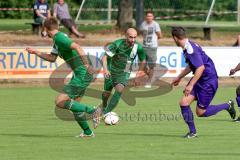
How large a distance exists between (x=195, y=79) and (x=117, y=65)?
149 inches

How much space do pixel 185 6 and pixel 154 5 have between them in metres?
3.53

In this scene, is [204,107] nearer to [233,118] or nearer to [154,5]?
[233,118]

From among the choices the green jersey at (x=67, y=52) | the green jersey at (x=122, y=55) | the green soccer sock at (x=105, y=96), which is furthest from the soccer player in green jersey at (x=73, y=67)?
the green soccer sock at (x=105, y=96)

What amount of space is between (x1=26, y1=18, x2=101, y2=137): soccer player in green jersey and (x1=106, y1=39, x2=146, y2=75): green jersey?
2.35m

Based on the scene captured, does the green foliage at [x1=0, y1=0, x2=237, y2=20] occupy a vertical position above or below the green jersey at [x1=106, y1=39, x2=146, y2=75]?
below

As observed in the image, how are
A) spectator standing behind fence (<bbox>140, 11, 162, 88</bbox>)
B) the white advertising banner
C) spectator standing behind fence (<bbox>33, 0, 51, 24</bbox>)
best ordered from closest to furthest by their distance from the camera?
spectator standing behind fence (<bbox>140, 11, 162, 88</bbox>), the white advertising banner, spectator standing behind fence (<bbox>33, 0, 51, 24</bbox>)

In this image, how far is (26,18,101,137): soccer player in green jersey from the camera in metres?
13.3

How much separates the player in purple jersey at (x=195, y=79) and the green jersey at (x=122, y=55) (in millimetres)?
2499

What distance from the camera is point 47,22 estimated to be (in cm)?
1326

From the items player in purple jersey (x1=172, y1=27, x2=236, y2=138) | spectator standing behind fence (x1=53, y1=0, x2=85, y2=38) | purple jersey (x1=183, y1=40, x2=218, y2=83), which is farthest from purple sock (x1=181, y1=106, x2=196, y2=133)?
spectator standing behind fence (x1=53, y1=0, x2=85, y2=38)

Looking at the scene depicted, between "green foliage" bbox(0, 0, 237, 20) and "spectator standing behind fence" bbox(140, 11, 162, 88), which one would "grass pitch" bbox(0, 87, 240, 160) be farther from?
"green foliage" bbox(0, 0, 237, 20)

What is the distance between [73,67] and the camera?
540 inches

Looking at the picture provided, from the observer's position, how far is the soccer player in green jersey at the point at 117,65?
1603cm

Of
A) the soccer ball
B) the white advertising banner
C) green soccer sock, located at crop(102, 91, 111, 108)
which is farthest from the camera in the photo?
the white advertising banner
